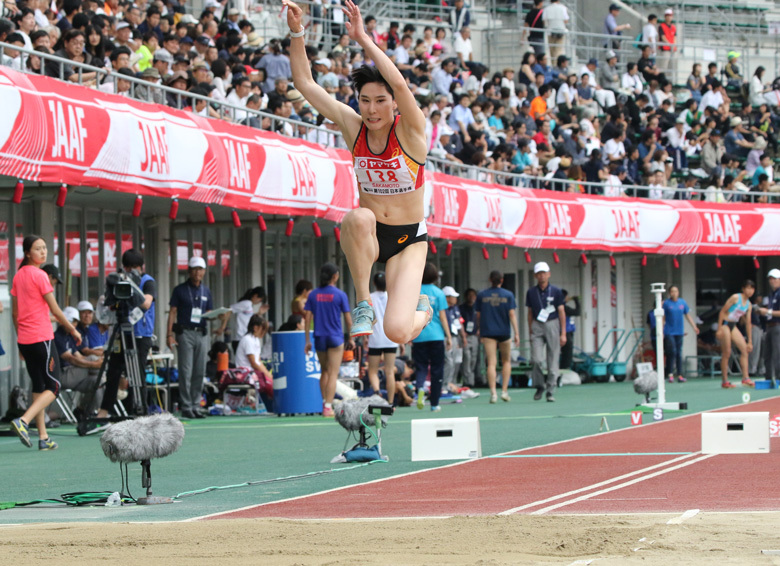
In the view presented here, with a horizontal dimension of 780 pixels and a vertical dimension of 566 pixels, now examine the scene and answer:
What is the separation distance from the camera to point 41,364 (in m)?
12.4

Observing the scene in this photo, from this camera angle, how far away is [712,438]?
1042 cm

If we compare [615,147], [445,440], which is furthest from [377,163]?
[615,147]

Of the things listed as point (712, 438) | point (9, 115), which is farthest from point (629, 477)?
point (9, 115)

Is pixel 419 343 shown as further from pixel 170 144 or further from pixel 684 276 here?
pixel 684 276

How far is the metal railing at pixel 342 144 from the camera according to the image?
51.4 ft

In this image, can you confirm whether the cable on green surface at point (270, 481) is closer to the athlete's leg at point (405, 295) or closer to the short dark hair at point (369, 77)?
the athlete's leg at point (405, 295)

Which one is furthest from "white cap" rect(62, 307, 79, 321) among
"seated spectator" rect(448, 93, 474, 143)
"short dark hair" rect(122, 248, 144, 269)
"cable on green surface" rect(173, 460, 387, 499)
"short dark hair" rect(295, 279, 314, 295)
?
"seated spectator" rect(448, 93, 474, 143)

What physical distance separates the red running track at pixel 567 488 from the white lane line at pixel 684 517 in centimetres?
25

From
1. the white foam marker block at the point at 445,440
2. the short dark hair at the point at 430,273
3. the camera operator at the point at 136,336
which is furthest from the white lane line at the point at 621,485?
the camera operator at the point at 136,336

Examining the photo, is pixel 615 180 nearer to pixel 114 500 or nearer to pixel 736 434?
pixel 736 434

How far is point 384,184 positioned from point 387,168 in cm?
15

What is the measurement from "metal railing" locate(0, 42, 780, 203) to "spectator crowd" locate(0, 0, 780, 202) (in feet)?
0.19

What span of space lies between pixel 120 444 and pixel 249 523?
133 centimetres

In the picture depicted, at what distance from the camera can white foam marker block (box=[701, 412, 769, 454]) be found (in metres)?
10.3
